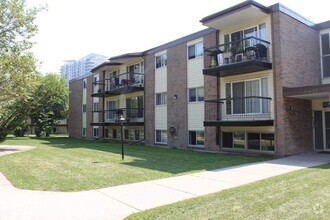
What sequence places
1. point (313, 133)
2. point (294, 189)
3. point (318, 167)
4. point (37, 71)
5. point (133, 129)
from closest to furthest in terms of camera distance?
point (294, 189) < point (318, 167) < point (313, 133) < point (37, 71) < point (133, 129)

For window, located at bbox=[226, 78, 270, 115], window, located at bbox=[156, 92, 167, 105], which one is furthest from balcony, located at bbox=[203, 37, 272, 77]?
window, located at bbox=[156, 92, 167, 105]

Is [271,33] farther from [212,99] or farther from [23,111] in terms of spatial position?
[23,111]

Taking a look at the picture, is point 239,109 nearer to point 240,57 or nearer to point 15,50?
point 240,57

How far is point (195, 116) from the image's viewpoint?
18828 mm

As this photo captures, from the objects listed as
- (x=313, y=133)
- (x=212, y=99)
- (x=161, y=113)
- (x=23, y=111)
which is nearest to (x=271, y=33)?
(x=212, y=99)

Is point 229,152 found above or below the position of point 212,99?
below

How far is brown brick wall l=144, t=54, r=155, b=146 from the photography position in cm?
2248

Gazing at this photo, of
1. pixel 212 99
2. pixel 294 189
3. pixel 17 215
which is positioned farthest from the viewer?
pixel 212 99

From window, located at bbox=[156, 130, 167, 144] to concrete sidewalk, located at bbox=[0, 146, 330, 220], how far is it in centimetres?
1176

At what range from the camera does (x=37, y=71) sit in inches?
808

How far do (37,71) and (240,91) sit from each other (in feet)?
43.5

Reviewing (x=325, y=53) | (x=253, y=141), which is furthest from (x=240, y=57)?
(x=325, y=53)

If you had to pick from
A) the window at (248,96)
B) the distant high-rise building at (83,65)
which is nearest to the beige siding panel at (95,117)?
the window at (248,96)

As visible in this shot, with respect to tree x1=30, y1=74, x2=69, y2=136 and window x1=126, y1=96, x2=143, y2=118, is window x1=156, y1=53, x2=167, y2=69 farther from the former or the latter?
tree x1=30, y1=74, x2=69, y2=136
